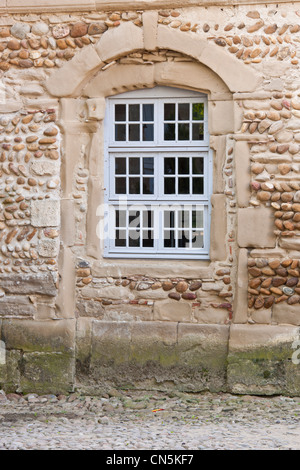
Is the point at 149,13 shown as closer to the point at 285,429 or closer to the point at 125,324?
the point at 125,324

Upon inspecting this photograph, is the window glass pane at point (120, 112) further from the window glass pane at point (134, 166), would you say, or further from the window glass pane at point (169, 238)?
the window glass pane at point (169, 238)

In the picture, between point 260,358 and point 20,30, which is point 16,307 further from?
point 20,30

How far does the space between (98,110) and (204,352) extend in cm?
264

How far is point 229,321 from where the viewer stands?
687cm

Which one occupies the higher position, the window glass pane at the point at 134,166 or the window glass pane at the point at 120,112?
the window glass pane at the point at 120,112

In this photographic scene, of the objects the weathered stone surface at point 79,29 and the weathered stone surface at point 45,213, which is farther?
the weathered stone surface at point 45,213

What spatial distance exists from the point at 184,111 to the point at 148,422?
307cm

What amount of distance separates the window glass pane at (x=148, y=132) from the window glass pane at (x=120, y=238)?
977mm

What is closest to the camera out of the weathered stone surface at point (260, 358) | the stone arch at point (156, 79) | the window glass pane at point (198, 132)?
the weathered stone surface at point (260, 358)

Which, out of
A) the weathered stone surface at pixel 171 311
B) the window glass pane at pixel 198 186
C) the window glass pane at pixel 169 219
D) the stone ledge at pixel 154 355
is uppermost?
the window glass pane at pixel 198 186

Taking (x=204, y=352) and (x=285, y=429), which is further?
(x=204, y=352)

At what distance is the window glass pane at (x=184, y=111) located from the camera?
279 inches

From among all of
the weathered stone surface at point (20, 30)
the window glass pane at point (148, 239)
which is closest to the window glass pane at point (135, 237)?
the window glass pane at point (148, 239)

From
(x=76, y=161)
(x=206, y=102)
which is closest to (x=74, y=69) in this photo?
(x=76, y=161)
